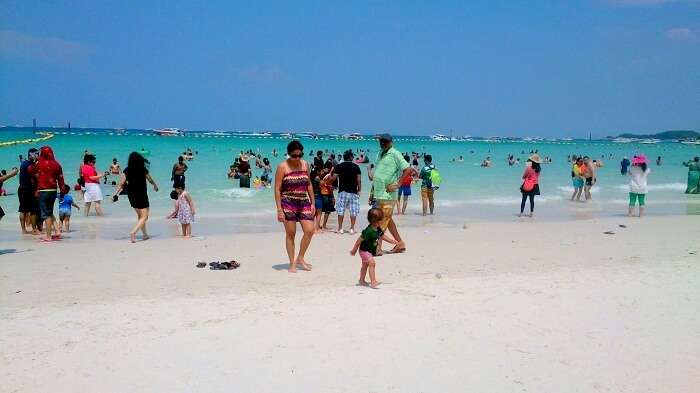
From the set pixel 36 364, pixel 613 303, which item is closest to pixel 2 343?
pixel 36 364

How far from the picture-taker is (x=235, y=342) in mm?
4402

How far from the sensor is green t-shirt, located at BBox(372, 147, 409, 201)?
25.7 ft

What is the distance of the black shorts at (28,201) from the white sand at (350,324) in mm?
2349

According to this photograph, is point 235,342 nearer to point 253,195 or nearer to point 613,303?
point 613,303

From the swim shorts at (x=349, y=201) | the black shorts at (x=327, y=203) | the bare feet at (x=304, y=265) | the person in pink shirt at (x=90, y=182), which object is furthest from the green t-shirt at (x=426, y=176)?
the person in pink shirt at (x=90, y=182)

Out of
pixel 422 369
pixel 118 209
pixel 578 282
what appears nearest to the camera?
pixel 422 369

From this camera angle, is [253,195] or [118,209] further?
[253,195]

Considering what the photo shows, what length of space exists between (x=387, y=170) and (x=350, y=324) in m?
3.37

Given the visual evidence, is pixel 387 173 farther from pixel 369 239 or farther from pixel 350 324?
pixel 350 324

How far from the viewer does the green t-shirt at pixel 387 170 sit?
7.84 metres

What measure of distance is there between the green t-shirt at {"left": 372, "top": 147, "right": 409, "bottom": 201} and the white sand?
0.95 m

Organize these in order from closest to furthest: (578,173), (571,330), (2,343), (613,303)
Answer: (2,343)
(571,330)
(613,303)
(578,173)

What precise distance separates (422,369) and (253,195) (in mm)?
15320

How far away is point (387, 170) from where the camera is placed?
7.84 meters
